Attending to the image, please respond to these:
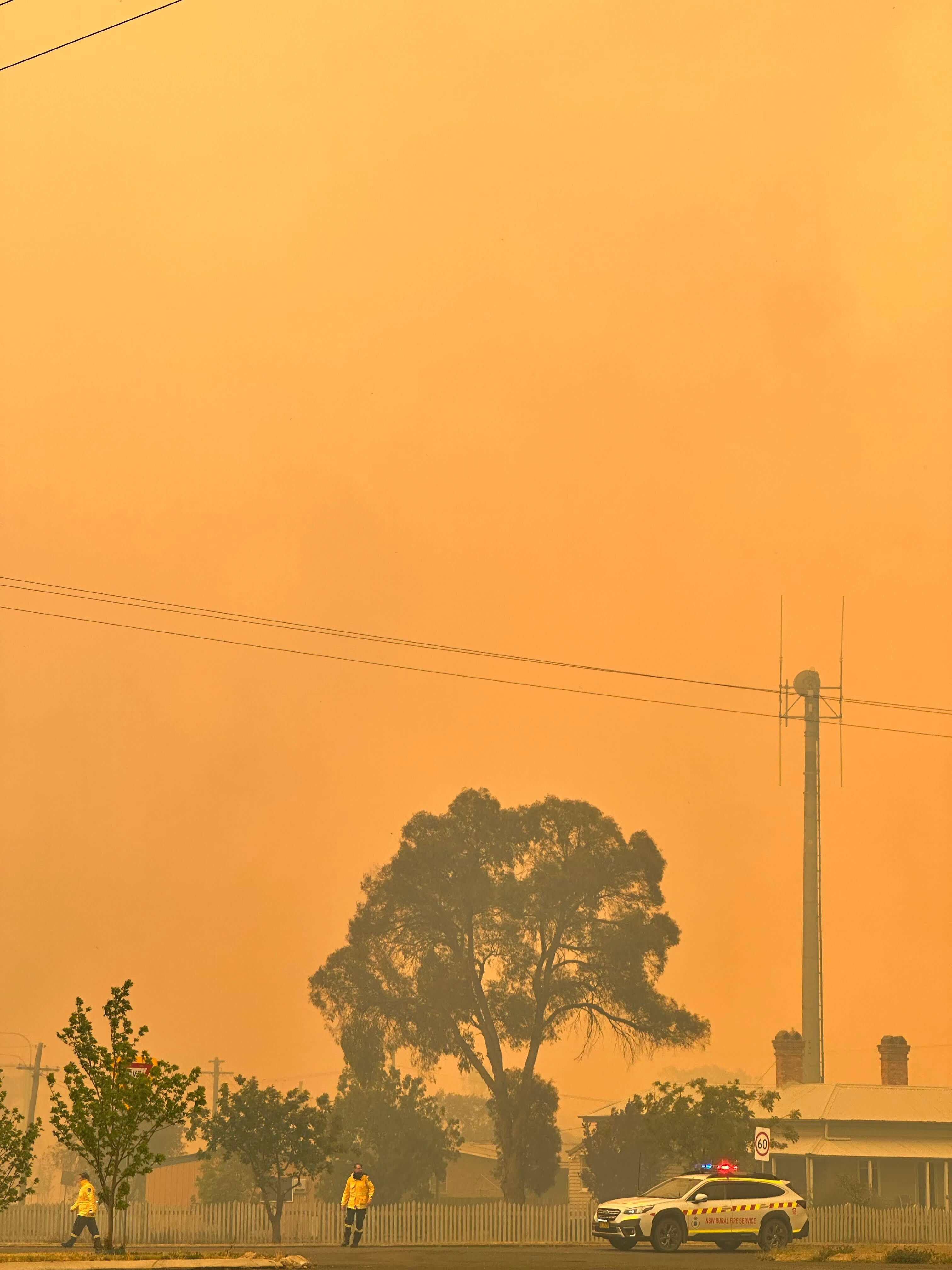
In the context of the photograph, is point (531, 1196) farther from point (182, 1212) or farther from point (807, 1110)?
point (182, 1212)

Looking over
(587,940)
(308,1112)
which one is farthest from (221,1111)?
(587,940)

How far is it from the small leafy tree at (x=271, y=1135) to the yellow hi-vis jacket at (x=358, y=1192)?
19107 mm

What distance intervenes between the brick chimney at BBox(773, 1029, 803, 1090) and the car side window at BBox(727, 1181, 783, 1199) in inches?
1608

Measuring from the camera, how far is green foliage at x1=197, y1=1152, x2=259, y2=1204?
3029 inches

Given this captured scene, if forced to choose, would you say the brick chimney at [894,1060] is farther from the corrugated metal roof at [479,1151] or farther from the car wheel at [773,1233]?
the car wheel at [773,1233]

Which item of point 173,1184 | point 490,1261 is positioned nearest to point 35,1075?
point 173,1184

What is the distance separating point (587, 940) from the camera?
242 ft

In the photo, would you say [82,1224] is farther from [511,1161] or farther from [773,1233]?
[511,1161]

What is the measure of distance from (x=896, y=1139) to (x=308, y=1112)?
2335 centimetres

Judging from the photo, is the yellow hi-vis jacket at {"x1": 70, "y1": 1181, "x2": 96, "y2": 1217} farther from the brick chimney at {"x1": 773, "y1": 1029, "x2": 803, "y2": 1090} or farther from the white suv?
the brick chimney at {"x1": 773, "y1": 1029, "x2": 803, "y2": 1090}

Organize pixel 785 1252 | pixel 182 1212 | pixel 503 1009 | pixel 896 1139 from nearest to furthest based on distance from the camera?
pixel 785 1252, pixel 182 1212, pixel 896 1139, pixel 503 1009

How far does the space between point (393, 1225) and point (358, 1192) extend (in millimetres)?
13172

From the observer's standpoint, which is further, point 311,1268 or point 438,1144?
point 438,1144

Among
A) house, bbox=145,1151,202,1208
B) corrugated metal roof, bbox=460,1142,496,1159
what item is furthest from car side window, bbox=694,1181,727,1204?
house, bbox=145,1151,202,1208
